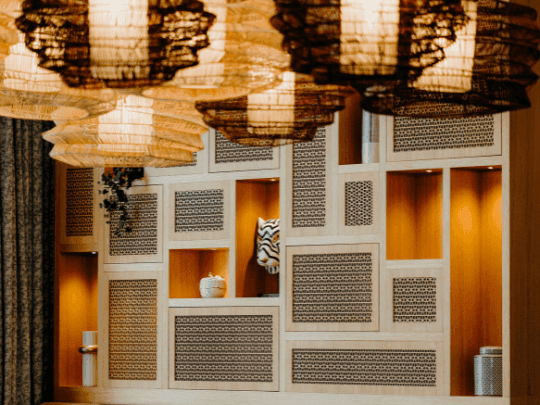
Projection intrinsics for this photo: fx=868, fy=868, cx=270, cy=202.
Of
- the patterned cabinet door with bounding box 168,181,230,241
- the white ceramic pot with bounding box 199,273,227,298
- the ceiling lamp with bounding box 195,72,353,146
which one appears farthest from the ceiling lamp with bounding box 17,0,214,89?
the white ceramic pot with bounding box 199,273,227,298

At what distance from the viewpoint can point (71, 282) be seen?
4.79 metres

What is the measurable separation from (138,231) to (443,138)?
1652 millimetres

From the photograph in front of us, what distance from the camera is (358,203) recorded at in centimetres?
389

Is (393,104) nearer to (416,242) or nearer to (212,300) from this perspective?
(416,242)

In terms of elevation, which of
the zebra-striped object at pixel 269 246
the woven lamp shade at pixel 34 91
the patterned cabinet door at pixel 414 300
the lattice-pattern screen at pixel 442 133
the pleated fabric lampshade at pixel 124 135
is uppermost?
the lattice-pattern screen at pixel 442 133

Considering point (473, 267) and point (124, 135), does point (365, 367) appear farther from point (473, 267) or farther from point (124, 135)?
point (124, 135)

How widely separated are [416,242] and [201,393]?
1263mm

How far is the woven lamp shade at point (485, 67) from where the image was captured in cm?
172

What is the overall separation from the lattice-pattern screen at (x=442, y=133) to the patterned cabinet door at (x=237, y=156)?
24.9 inches

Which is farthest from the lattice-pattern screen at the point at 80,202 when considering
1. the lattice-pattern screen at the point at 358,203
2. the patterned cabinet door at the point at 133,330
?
the lattice-pattern screen at the point at 358,203

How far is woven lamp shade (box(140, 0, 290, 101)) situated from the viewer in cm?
189

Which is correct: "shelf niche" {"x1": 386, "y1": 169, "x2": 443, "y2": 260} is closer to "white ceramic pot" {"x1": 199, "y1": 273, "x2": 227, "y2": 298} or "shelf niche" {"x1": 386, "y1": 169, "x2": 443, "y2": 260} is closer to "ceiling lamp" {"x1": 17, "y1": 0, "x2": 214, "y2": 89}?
"white ceramic pot" {"x1": 199, "y1": 273, "x2": 227, "y2": 298}

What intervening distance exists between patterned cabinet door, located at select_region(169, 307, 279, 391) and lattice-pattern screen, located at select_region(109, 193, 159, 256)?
367mm

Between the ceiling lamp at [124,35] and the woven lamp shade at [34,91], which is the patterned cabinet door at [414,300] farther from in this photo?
the ceiling lamp at [124,35]
